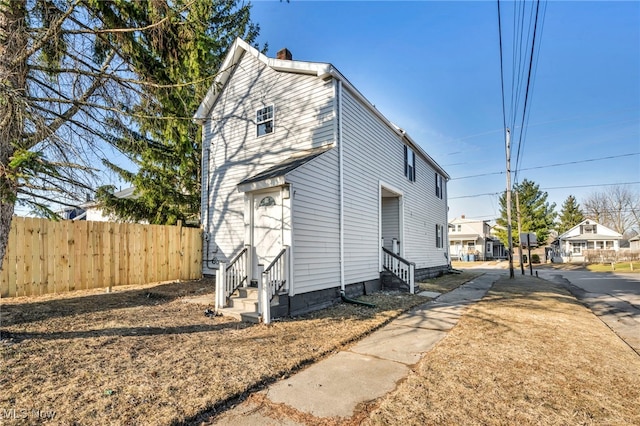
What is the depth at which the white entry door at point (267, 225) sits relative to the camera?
7590 mm

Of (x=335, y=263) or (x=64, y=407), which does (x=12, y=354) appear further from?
(x=335, y=263)

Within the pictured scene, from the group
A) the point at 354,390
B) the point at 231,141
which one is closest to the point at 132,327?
the point at 354,390

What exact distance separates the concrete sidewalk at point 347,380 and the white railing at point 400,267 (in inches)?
159

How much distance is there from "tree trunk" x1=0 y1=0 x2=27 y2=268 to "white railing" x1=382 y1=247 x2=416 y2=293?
31.1 ft

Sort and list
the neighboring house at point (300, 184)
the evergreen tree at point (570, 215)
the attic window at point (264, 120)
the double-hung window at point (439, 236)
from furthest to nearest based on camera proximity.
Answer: the evergreen tree at point (570, 215), the double-hung window at point (439, 236), the attic window at point (264, 120), the neighboring house at point (300, 184)

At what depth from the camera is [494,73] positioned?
12.2 meters

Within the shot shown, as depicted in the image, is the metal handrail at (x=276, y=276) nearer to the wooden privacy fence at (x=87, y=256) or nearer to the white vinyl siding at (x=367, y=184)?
the white vinyl siding at (x=367, y=184)

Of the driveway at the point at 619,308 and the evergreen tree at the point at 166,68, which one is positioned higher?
the evergreen tree at the point at 166,68

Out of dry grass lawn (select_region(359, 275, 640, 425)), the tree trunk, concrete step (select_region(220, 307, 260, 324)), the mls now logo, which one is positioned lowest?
dry grass lawn (select_region(359, 275, 640, 425))

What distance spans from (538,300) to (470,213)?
44.4m

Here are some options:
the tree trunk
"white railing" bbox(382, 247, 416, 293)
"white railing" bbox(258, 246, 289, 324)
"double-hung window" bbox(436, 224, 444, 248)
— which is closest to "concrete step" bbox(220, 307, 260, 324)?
"white railing" bbox(258, 246, 289, 324)

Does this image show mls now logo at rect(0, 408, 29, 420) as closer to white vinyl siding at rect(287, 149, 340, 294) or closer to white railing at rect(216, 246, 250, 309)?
white railing at rect(216, 246, 250, 309)

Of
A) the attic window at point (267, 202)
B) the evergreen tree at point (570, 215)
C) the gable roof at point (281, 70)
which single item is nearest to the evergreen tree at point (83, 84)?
the gable roof at point (281, 70)

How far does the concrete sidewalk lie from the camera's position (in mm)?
2963
